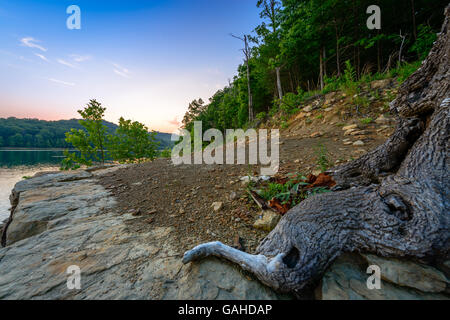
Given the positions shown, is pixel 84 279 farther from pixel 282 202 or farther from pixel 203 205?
pixel 282 202

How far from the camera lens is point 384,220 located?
134 cm

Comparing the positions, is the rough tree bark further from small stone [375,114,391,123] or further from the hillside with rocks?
small stone [375,114,391,123]

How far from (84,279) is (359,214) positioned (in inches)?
101

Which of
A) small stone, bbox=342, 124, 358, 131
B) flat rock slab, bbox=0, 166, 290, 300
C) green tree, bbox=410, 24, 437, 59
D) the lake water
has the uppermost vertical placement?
green tree, bbox=410, 24, 437, 59

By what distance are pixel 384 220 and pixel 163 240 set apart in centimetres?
223

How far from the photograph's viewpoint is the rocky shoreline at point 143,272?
3.76 feet

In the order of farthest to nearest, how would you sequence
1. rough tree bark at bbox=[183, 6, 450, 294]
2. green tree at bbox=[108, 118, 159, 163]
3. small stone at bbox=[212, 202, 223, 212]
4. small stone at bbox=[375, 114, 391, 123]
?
1. green tree at bbox=[108, 118, 159, 163]
2. small stone at bbox=[375, 114, 391, 123]
3. small stone at bbox=[212, 202, 223, 212]
4. rough tree bark at bbox=[183, 6, 450, 294]

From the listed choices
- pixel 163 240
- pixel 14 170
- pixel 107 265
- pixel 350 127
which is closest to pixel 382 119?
pixel 350 127

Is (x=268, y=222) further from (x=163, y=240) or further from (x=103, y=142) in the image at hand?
(x=103, y=142)

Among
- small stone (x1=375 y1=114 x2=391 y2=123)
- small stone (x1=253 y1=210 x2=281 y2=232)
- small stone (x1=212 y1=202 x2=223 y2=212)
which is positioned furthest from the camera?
small stone (x1=375 y1=114 x2=391 y2=123)

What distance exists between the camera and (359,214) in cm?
145

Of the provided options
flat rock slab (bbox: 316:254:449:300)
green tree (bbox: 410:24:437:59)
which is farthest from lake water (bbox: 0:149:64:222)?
green tree (bbox: 410:24:437:59)

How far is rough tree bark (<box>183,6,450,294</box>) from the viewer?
47.2 inches

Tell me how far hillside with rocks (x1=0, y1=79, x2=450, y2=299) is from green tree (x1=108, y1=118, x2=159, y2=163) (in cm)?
1199
